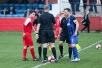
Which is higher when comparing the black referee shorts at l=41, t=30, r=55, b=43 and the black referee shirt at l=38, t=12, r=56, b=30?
the black referee shirt at l=38, t=12, r=56, b=30

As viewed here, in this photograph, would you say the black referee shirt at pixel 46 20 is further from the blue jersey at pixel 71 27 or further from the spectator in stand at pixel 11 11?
the spectator in stand at pixel 11 11

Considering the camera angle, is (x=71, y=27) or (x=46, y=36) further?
(x=71, y=27)

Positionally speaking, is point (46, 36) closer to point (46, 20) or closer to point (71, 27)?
point (46, 20)

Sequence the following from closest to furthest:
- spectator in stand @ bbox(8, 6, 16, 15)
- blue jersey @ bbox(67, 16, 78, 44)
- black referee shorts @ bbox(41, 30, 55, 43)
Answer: black referee shorts @ bbox(41, 30, 55, 43) → blue jersey @ bbox(67, 16, 78, 44) → spectator in stand @ bbox(8, 6, 16, 15)

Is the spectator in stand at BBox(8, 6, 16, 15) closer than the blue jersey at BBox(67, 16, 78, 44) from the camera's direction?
No

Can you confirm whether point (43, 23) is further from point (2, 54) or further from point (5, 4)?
point (5, 4)

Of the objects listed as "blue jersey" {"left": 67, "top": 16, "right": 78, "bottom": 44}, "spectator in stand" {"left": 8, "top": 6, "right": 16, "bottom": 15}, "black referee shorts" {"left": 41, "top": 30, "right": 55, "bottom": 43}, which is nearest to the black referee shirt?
"black referee shorts" {"left": 41, "top": 30, "right": 55, "bottom": 43}

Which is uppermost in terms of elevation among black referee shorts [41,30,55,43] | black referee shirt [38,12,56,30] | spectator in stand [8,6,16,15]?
black referee shirt [38,12,56,30]

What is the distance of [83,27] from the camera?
3603cm

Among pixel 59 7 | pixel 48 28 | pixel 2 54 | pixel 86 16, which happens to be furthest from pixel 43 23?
pixel 59 7

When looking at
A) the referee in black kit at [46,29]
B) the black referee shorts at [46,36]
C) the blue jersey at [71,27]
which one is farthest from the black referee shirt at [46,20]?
the blue jersey at [71,27]

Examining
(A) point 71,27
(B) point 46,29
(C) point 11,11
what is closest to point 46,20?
(B) point 46,29

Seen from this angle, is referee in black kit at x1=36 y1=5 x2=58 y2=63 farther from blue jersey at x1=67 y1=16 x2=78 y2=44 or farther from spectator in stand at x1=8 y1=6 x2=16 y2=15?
spectator in stand at x1=8 y1=6 x2=16 y2=15

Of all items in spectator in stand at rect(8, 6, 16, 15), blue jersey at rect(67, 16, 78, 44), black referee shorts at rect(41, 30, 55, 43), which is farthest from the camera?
spectator in stand at rect(8, 6, 16, 15)
